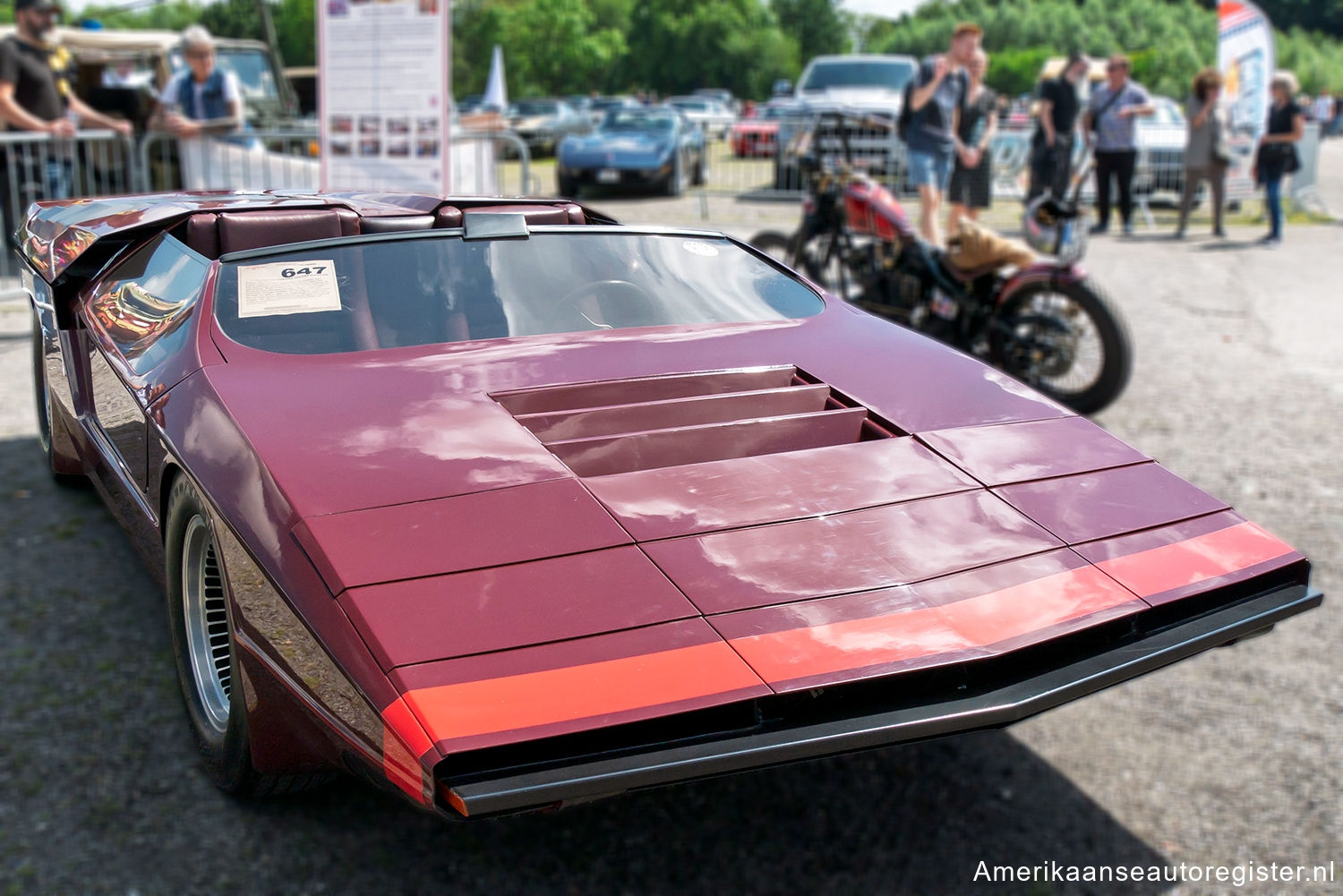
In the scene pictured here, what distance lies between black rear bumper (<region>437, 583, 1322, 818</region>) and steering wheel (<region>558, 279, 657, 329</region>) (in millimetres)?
1424

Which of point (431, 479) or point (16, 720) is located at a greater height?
point (431, 479)

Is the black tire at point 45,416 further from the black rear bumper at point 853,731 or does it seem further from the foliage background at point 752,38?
the foliage background at point 752,38

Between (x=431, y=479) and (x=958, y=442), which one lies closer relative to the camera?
(x=431, y=479)

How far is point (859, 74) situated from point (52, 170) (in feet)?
38.3

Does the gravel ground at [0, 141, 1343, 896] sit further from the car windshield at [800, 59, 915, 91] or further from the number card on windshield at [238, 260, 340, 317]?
the car windshield at [800, 59, 915, 91]

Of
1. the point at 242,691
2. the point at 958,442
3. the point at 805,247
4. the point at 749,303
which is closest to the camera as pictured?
the point at 242,691

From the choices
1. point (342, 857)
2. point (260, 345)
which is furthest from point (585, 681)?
point (260, 345)

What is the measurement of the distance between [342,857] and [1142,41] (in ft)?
255

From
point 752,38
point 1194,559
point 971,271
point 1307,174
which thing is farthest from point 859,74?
point 752,38

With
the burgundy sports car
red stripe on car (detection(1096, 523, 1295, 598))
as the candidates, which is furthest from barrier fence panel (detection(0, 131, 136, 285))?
red stripe on car (detection(1096, 523, 1295, 598))

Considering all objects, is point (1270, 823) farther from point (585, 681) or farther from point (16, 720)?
point (16, 720)

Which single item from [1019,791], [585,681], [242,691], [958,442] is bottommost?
[1019,791]

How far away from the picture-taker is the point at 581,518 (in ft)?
6.38

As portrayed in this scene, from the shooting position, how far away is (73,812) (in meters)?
2.29
